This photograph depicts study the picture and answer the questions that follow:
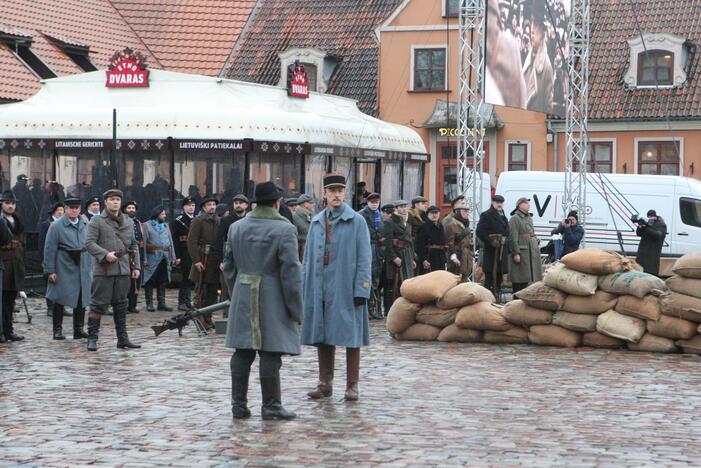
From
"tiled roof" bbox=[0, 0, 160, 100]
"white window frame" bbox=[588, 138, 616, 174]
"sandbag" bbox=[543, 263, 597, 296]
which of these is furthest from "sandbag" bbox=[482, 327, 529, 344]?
"white window frame" bbox=[588, 138, 616, 174]


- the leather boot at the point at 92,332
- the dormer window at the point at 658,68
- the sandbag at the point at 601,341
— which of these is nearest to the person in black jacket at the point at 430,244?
the sandbag at the point at 601,341

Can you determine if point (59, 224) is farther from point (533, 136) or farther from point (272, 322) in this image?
point (533, 136)

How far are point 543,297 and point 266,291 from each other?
22.2ft

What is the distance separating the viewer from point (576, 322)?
16547 millimetres

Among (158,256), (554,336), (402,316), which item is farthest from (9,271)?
(554,336)

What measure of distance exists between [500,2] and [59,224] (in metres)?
10.6

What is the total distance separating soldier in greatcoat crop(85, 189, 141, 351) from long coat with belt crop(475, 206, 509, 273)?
335 inches

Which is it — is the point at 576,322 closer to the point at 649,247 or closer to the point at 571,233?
the point at 571,233

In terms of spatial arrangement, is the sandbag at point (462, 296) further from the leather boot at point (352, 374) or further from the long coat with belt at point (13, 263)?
the leather boot at point (352, 374)

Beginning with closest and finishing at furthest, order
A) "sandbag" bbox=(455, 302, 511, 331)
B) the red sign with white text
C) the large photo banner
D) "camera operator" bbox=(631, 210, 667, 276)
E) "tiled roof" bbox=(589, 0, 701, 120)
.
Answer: "sandbag" bbox=(455, 302, 511, 331) < the large photo banner < "camera operator" bbox=(631, 210, 667, 276) < the red sign with white text < "tiled roof" bbox=(589, 0, 701, 120)

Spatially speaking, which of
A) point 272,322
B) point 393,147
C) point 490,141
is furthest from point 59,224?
point 490,141

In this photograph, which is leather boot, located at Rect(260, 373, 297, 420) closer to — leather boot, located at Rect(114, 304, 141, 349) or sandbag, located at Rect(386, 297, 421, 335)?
leather boot, located at Rect(114, 304, 141, 349)

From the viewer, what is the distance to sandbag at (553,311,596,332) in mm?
16516

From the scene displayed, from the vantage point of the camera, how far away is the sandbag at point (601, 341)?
16391 millimetres
